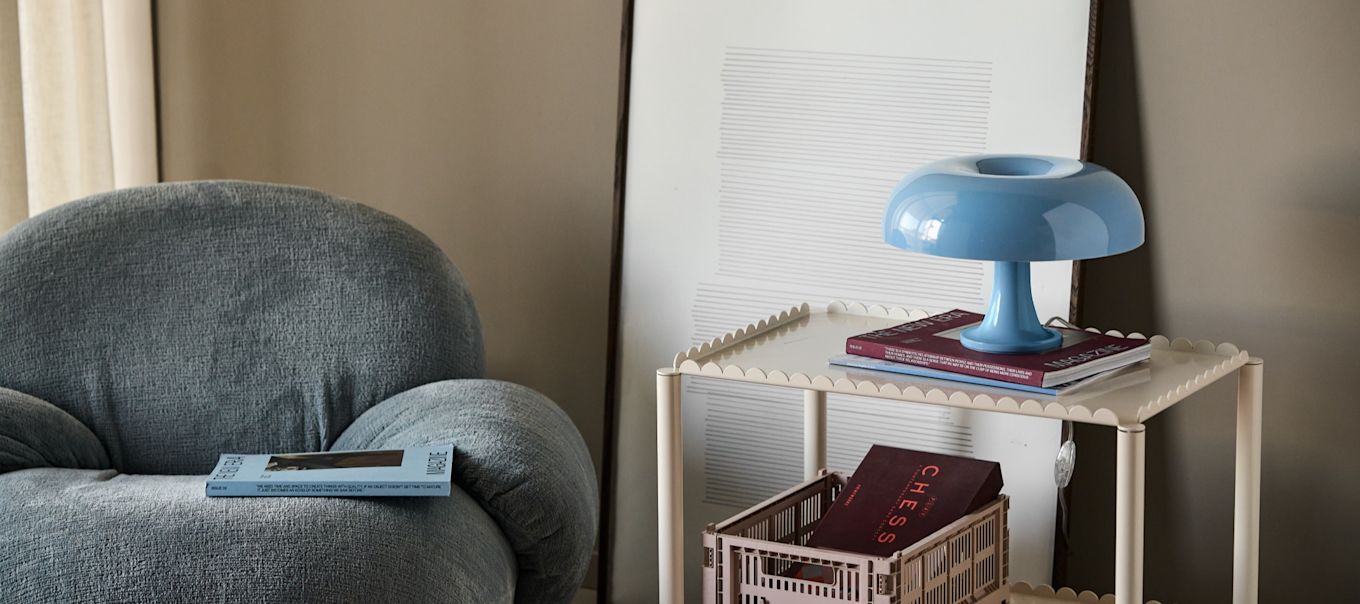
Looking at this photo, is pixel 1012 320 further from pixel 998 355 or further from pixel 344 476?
pixel 344 476

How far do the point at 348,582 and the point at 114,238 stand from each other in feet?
2.54

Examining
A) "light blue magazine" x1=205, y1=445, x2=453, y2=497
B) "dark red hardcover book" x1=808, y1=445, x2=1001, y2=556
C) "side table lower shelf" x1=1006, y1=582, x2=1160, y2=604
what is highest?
"light blue magazine" x1=205, y1=445, x2=453, y2=497

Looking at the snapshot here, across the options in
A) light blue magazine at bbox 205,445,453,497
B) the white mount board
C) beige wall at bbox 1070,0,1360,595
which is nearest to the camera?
light blue magazine at bbox 205,445,453,497

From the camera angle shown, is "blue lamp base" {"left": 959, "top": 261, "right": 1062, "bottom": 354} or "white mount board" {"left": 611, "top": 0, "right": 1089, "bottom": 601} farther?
"white mount board" {"left": 611, "top": 0, "right": 1089, "bottom": 601}

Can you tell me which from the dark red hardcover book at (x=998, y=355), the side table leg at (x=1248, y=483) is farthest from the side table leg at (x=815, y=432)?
the side table leg at (x=1248, y=483)

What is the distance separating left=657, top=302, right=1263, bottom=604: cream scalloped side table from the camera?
144 centimetres

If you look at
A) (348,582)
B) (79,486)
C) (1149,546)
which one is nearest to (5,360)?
(79,486)

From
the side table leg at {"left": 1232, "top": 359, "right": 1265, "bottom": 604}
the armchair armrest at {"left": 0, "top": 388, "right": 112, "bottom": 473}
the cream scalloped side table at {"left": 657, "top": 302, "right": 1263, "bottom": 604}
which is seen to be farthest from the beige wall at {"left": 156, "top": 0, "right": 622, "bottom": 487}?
the side table leg at {"left": 1232, "top": 359, "right": 1265, "bottom": 604}

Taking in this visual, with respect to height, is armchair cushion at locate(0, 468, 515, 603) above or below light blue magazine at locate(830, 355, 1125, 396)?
below

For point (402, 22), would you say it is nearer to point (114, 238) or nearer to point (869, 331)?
point (114, 238)

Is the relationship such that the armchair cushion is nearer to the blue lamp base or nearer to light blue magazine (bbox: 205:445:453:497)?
light blue magazine (bbox: 205:445:453:497)

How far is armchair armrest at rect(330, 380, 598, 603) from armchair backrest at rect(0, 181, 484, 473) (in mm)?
116

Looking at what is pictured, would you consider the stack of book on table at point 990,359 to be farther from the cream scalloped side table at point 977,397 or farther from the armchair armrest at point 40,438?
the armchair armrest at point 40,438

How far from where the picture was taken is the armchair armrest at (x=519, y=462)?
1.58 m
